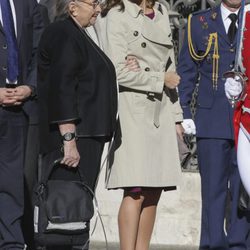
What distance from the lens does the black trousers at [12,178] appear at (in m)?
7.72

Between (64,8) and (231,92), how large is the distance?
3.90ft

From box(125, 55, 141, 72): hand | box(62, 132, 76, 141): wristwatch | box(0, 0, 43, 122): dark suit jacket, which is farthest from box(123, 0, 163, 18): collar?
box(62, 132, 76, 141): wristwatch

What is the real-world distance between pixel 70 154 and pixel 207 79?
1.49 meters

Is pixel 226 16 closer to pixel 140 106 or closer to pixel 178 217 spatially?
pixel 140 106

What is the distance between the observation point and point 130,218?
745 centimetres

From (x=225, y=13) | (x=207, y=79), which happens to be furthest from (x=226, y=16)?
(x=207, y=79)

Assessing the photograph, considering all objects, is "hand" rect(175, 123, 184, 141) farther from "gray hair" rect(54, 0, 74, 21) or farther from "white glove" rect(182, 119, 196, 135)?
"gray hair" rect(54, 0, 74, 21)

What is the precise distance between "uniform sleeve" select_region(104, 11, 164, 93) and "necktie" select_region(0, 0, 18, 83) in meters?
0.66

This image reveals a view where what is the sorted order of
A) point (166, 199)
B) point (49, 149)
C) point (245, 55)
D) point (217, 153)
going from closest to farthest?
1. point (49, 149)
2. point (245, 55)
3. point (217, 153)
4. point (166, 199)

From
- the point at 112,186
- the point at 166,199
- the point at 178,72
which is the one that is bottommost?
the point at 166,199

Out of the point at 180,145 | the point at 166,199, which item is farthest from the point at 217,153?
the point at 166,199

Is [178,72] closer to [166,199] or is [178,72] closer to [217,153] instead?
[217,153]

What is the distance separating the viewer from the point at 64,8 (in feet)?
23.0

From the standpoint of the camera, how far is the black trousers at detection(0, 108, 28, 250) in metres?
7.72
